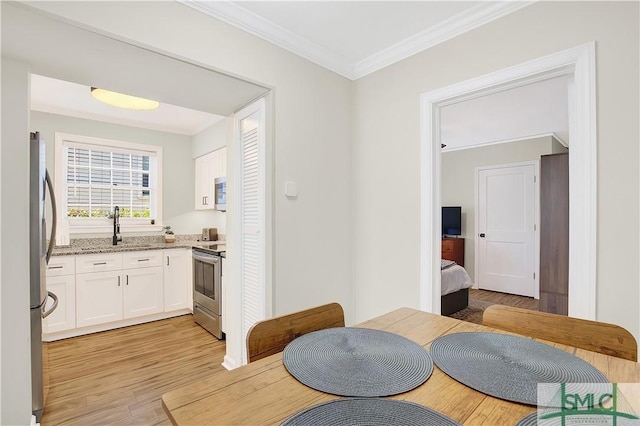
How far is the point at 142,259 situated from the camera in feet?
12.1

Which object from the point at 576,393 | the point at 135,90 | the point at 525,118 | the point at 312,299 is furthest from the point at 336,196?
the point at 525,118

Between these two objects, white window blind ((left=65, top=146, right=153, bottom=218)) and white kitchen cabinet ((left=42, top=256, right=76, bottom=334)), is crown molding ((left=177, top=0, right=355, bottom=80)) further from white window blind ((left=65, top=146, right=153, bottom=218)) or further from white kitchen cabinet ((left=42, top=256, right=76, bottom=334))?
white window blind ((left=65, top=146, right=153, bottom=218))

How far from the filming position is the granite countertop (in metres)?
Result: 3.32

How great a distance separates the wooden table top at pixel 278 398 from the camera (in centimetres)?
70

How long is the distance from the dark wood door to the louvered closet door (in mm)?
3194

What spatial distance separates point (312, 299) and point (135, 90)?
1.87m

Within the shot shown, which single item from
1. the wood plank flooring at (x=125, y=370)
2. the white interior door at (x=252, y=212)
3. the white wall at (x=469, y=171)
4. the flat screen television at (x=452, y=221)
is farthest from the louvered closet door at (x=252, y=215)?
the white wall at (x=469, y=171)

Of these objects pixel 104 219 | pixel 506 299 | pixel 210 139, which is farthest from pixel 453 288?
pixel 104 219

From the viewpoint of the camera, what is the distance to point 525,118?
160 inches

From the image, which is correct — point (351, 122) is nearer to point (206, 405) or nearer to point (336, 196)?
point (336, 196)

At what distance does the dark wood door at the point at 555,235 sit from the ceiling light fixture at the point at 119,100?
→ 4147 millimetres

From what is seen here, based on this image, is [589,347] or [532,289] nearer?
[589,347]

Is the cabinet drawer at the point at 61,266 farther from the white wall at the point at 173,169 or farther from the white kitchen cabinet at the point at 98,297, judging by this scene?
the white wall at the point at 173,169

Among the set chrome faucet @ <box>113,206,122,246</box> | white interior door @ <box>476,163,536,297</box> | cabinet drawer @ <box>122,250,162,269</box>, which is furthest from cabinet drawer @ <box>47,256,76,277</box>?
white interior door @ <box>476,163,536,297</box>
